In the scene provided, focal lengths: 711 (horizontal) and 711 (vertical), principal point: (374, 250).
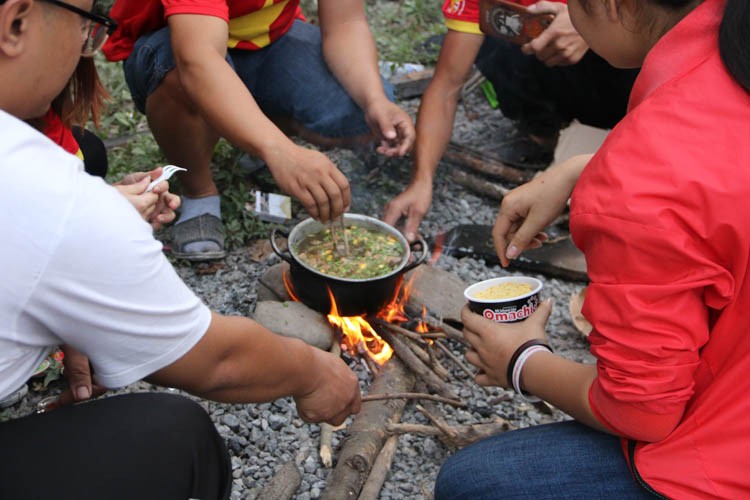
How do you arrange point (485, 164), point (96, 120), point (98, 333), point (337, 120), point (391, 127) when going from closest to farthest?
1. point (98, 333)
2. point (96, 120)
3. point (391, 127)
4. point (337, 120)
5. point (485, 164)

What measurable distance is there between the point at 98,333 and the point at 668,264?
1165 mm

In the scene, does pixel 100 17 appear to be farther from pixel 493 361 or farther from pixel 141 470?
pixel 493 361

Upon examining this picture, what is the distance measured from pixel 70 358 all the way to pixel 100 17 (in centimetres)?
120

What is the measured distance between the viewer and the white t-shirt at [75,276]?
4.01 ft

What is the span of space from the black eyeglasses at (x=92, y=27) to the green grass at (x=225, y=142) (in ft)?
6.54

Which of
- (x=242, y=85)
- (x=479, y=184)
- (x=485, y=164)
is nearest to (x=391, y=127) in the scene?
(x=242, y=85)

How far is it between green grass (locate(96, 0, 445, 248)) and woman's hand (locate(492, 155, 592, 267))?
194 cm

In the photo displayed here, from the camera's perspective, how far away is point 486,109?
18.6 ft

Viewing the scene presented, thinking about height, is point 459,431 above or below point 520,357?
below

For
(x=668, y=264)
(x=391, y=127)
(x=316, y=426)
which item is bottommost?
(x=316, y=426)

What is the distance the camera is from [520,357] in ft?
6.68

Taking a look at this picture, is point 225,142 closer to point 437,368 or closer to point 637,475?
point 437,368

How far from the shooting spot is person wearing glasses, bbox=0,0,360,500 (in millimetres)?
1244

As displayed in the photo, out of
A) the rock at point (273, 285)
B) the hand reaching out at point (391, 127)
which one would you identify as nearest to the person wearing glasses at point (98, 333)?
the rock at point (273, 285)
